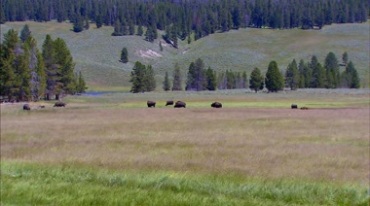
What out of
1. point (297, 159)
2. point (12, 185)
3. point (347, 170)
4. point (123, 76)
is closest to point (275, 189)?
point (12, 185)

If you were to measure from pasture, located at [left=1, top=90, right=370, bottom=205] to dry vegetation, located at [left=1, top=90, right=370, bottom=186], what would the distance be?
44 mm

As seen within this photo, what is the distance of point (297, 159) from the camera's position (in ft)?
77.3

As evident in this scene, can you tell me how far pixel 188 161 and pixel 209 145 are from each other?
6.01 m

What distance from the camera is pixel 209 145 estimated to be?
93.6 ft

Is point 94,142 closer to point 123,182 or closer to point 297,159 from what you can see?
point 297,159

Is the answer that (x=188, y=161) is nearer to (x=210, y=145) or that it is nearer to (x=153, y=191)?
(x=210, y=145)

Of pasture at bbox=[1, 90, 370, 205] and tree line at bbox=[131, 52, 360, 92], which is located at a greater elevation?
tree line at bbox=[131, 52, 360, 92]

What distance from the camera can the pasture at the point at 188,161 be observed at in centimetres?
1234

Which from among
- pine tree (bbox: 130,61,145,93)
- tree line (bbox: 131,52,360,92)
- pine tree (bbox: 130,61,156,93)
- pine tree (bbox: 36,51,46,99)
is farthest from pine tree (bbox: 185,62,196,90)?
pine tree (bbox: 36,51,46,99)

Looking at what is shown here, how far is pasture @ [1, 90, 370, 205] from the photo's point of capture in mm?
12344

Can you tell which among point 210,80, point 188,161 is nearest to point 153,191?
point 188,161

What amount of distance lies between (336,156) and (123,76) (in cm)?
16787

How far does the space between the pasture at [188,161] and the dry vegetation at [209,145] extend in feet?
0.14

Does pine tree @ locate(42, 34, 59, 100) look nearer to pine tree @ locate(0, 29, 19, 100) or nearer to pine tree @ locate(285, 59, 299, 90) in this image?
pine tree @ locate(0, 29, 19, 100)
